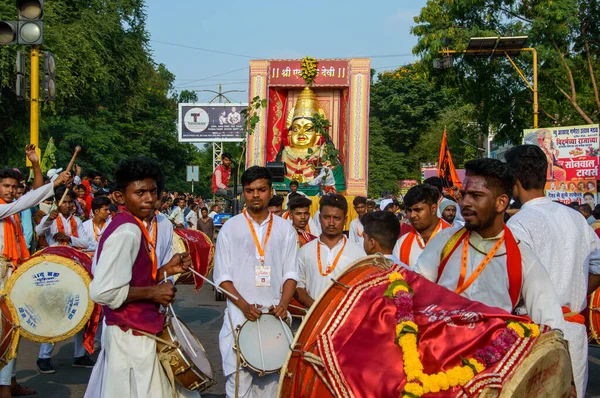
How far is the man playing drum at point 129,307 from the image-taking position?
4148mm

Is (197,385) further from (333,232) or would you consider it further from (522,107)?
(522,107)

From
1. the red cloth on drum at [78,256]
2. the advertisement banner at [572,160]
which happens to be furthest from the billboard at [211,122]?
the red cloth on drum at [78,256]

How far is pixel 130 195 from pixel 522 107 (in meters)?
19.4

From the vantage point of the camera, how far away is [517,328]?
3.27 meters

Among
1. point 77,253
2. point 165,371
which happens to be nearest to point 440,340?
point 165,371

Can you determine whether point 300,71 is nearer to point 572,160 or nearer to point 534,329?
point 572,160

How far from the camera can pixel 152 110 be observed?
38781mm

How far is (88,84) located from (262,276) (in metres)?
20.9

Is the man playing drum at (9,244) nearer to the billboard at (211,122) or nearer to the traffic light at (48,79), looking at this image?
the traffic light at (48,79)

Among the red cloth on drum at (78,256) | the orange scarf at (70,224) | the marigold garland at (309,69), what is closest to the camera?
the red cloth on drum at (78,256)

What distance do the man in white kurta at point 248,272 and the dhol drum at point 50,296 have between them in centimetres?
199

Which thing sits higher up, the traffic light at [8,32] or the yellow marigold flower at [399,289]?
the traffic light at [8,32]

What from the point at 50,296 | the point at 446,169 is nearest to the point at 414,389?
the point at 50,296

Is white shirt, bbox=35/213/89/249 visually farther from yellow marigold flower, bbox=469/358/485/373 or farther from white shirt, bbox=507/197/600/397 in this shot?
yellow marigold flower, bbox=469/358/485/373
